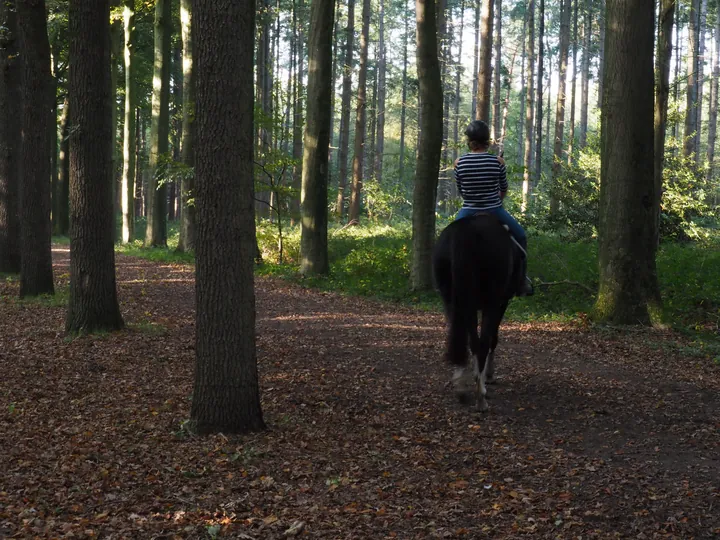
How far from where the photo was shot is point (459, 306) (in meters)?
7.55

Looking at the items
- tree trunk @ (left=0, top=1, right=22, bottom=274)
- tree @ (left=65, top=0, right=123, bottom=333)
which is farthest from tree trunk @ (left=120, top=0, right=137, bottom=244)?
tree @ (left=65, top=0, right=123, bottom=333)

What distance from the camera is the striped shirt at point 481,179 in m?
7.73

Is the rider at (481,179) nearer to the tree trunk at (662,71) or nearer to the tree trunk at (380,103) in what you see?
the tree trunk at (662,71)

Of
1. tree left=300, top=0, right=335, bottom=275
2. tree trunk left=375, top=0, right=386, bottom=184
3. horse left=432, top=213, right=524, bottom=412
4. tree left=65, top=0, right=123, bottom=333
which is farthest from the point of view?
tree trunk left=375, top=0, right=386, bottom=184

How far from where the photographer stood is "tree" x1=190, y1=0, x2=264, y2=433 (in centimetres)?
634

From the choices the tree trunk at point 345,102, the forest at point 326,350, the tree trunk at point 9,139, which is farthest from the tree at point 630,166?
the tree trunk at point 345,102

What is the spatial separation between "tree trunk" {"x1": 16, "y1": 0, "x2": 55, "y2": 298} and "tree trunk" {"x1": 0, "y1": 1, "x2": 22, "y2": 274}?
165 centimetres

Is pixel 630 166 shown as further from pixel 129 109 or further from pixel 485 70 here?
pixel 129 109

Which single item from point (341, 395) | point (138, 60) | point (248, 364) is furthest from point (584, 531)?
point (138, 60)

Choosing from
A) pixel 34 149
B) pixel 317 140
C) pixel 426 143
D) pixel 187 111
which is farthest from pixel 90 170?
pixel 187 111

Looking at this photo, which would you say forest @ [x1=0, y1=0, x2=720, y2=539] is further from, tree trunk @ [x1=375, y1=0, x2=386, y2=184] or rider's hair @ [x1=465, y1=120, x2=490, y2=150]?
tree trunk @ [x1=375, y1=0, x2=386, y2=184]

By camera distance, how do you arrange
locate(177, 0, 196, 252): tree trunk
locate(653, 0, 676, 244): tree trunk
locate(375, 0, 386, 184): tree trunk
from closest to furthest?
locate(653, 0, 676, 244): tree trunk < locate(177, 0, 196, 252): tree trunk < locate(375, 0, 386, 184): tree trunk

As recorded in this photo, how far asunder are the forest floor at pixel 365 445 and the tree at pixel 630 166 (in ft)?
3.43

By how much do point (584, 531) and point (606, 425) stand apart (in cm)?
268
